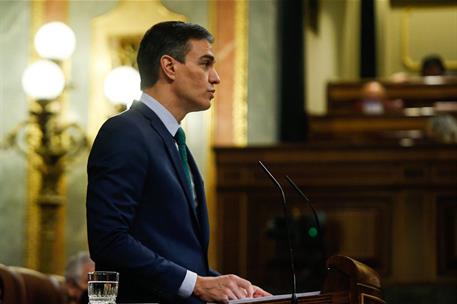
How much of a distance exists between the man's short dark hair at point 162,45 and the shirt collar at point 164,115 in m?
0.05

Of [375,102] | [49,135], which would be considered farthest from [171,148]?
[375,102]

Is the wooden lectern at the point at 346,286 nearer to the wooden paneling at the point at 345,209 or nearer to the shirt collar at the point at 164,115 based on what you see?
the shirt collar at the point at 164,115

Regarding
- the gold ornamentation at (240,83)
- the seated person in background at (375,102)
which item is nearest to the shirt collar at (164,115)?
the gold ornamentation at (240,83)

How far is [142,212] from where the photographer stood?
270cm

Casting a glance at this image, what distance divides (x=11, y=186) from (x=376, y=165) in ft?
11.2

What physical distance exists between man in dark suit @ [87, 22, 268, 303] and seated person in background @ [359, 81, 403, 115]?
7145 millimetres

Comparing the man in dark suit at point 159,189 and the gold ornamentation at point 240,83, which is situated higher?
the gold ornamentation at point 240,83

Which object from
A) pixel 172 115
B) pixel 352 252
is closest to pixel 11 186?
pixel 352 252

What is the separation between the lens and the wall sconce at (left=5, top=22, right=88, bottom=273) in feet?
26.9

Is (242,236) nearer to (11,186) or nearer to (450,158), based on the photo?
(450,158)

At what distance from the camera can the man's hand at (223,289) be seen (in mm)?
2527

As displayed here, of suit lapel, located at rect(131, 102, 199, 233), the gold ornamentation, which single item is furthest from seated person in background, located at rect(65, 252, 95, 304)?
the gold ornamentation

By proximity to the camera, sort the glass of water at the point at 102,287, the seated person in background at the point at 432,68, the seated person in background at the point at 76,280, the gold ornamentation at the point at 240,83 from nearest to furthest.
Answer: the glass of water at the point at 102,287, the seated person in background at the point at 76,280, the gold ornamentation at the point at 240,83, the seated person in background at the point at 432,68

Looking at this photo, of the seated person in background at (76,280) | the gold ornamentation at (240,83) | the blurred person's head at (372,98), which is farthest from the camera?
the blurred person's head at (372,98)
